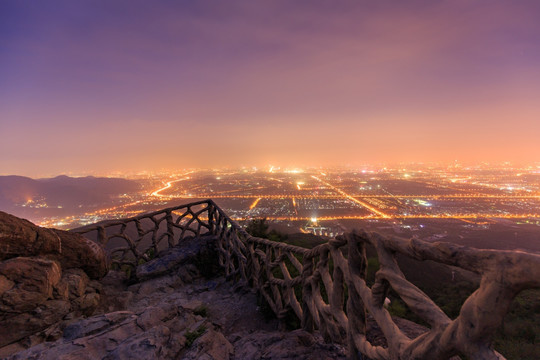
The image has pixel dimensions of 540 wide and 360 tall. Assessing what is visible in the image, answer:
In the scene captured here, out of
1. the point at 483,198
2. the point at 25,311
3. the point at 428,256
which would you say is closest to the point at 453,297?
the point at 428,256

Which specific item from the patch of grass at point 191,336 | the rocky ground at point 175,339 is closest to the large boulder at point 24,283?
the rocky ground at point 175,339

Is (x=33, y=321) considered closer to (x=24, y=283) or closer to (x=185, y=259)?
(x=24, y=283)

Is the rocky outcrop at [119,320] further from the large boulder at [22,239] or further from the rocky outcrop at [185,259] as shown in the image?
the rocky outcrop at [185,259]

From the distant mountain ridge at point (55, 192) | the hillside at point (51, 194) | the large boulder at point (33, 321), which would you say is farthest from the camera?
the distant mountain ridge at point (55, 192)

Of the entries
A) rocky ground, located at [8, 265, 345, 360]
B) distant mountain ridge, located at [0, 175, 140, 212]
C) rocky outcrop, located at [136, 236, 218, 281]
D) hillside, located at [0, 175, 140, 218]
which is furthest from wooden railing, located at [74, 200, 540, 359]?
distant mountain ridge, located at [0, 175, 140, 212]

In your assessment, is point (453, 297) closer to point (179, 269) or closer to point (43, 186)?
point (179, 269)

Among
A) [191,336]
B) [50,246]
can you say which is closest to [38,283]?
[50,246]

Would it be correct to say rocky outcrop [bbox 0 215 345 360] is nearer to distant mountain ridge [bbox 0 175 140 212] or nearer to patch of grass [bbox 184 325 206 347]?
patch of grass [bbox 184 325 206 347]
